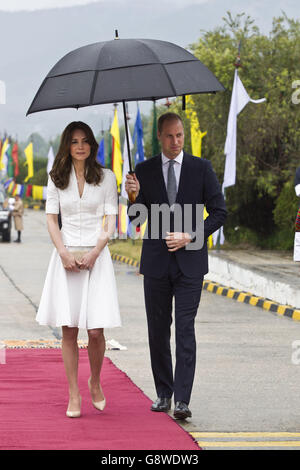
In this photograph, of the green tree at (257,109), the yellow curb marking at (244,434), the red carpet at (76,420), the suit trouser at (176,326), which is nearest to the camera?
the red carpet at (76,420)

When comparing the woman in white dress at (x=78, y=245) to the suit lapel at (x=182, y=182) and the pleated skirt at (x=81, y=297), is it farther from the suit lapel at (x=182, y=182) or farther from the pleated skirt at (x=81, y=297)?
the suit lapel at (x=182, y=182)

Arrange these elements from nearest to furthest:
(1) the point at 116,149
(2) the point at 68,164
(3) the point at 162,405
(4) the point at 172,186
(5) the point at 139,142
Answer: (2) the point at 68,164 < (4) the point at 172,186 < (3) the point at 162,405 < (5) the point at 139,142 < (1) the point at 116,149

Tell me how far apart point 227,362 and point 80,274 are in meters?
3.20

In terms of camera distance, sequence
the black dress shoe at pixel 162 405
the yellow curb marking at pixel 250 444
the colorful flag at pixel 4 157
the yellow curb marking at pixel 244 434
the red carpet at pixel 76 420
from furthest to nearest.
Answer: the colorful flag at pixel 4 157
the black dress shoe at pixel 162 405
the yellow curb marking at pixel 244 434
the yellow curb marking at pixel 250 444
the red carpet at pixel 76 420

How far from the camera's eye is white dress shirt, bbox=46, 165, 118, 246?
6316 mm

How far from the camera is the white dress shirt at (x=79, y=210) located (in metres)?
6.32

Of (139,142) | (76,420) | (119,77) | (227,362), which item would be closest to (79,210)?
(119,77)

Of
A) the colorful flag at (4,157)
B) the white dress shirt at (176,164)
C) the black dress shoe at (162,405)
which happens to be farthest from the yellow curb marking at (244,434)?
the colorful flag at (4,157)

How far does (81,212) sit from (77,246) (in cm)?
22

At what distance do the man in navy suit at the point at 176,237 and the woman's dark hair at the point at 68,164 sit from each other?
0.81ft

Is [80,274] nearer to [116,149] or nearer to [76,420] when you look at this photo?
[76,420]

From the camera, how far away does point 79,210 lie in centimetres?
632
